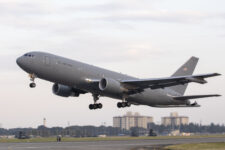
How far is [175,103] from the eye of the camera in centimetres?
6769

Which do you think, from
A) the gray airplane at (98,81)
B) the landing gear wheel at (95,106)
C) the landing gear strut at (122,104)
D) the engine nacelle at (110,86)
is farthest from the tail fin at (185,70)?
the engine nacelle at (110,86)

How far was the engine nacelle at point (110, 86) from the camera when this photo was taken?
55188 mm

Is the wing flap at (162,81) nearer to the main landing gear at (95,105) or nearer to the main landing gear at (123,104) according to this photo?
the main landing gear at (123,104)

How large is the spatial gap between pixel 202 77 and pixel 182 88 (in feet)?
60.3

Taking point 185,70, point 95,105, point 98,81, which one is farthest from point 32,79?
point 185,70

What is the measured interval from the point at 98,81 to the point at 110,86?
166 centimetres

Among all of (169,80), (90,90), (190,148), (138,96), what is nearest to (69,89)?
(90,90)

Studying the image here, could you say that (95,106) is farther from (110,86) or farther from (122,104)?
(110,86)

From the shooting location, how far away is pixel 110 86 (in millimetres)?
55406

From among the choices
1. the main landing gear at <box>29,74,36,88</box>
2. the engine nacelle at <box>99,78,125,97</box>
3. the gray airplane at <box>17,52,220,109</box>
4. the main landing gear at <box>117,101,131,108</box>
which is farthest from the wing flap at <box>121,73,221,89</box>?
the main landing gear at <box>29,74,36,88</box>

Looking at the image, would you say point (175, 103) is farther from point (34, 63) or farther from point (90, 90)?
point (34, 63)

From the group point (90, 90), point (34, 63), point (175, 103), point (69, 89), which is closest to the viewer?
point (34, 63)

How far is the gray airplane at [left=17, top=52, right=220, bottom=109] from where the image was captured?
52875 mm

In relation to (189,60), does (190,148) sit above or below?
below
